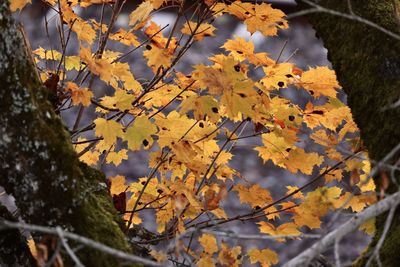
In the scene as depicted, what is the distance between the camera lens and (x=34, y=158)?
159cm

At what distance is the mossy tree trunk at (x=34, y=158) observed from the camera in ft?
5.22

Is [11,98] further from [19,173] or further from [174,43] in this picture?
[174,43]

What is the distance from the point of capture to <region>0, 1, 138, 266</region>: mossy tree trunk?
5.22 ft

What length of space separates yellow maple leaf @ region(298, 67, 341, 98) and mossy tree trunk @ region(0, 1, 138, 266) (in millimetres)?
1136

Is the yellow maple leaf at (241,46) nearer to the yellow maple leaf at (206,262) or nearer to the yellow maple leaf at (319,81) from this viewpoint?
the yellow maple leaf at (319,81)

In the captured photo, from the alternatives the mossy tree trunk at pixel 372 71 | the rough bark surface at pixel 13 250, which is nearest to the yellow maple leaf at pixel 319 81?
the mossy tree trunk at pixel 372 71

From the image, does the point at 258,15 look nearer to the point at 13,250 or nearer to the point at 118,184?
the point at 118,184

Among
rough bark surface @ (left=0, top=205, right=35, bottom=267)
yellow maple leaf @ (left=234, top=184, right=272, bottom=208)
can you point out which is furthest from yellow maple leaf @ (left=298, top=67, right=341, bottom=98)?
rough bark surface @ (left=0, top=205, right=35, bottom=267)

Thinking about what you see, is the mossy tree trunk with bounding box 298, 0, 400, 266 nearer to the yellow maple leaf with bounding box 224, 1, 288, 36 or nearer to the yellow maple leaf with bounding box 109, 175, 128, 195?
the yellow maple leaf with bounding box 224, 1, 288, 36

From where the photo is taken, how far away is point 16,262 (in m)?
1.81

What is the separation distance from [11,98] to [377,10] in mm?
1171

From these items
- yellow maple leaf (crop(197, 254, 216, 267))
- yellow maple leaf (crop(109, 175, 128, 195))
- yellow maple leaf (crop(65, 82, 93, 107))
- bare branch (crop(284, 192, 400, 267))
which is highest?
yellow maple leaf (crop(65, 82, 93, 107))

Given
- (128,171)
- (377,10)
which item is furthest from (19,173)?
(128,171)

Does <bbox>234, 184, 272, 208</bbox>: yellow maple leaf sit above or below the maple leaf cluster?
below
